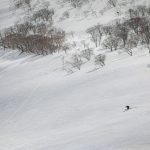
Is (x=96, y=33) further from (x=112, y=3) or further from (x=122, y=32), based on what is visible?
(x=112, y=3)

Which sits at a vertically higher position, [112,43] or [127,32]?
[127,32]

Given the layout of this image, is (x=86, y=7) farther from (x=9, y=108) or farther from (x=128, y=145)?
(x=128, y=145)

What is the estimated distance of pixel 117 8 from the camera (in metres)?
108

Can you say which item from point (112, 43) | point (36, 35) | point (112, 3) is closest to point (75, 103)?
point (112, 43)

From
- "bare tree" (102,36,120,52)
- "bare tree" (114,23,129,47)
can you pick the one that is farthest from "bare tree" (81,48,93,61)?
"bare tree" (114,23,129,47)

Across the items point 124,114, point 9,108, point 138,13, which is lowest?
point 9,108

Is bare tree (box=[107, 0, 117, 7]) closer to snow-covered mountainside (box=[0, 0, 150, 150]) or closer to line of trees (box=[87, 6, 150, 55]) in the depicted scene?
line of trees (box=[87, 6, 150, 55])

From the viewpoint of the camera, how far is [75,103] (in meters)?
50.7

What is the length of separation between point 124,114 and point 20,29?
8582cm

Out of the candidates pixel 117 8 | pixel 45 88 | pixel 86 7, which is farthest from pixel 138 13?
pixel 45 88

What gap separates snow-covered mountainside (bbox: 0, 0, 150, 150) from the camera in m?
31.6

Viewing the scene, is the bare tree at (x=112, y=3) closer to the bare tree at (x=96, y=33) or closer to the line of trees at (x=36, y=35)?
the bare tree at (x=96, y=33)

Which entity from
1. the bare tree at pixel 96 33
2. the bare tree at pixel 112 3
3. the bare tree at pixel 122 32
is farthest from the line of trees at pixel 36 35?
the bare tree at pixel 112 3

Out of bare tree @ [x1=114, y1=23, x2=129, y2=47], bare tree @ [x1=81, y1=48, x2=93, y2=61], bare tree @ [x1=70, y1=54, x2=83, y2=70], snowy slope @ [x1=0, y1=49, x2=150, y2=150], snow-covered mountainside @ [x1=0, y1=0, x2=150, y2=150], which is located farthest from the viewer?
bare tree @ [x1=114, y1=23, x2=129, y2=47]
